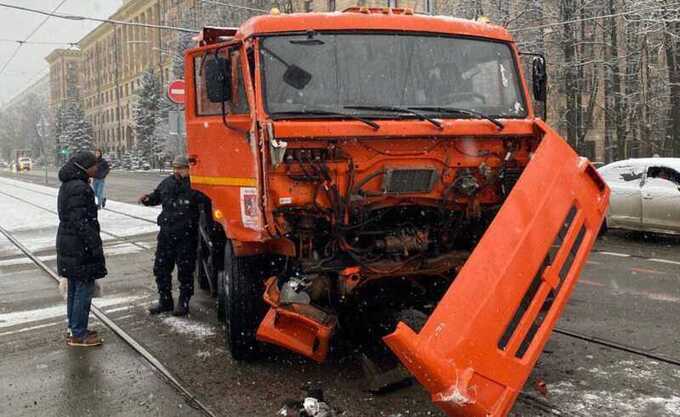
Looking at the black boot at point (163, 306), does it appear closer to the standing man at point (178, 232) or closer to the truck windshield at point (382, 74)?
the standing man at point (178, 232)

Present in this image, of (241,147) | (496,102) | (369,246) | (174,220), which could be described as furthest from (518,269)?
(174,220)

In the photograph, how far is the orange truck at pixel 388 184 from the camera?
4004mm

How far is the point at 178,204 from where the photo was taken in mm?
7266

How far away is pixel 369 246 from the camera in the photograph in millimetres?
4895

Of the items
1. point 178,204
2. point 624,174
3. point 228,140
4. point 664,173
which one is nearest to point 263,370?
point 228,140

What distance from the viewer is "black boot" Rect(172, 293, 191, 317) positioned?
291 inches

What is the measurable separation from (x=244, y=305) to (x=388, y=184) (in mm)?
1694

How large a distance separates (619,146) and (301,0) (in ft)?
85.8

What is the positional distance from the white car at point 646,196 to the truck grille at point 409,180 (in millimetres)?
8131

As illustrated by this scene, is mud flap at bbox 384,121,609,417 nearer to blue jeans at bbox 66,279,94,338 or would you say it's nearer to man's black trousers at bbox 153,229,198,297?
blue jeans at bbox 66,279,94,338

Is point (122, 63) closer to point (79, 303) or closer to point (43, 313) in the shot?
point (43, 313)

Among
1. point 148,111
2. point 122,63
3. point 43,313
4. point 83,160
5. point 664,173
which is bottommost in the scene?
point 43,313

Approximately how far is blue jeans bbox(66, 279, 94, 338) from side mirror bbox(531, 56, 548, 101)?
454cm

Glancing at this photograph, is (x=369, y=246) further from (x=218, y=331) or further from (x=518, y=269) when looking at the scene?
(x=218, y=331)
